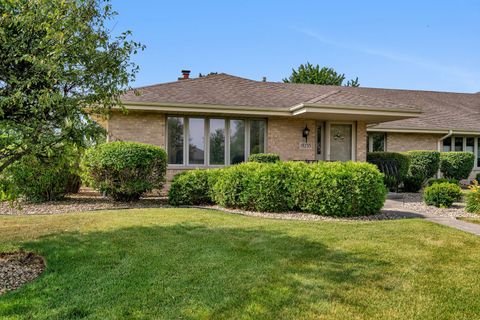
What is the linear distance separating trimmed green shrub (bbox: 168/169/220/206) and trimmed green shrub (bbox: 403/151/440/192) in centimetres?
875

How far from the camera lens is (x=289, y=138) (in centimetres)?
1482

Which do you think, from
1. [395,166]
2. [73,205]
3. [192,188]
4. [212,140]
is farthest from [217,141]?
[395,166]

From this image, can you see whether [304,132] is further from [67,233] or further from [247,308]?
[247,308]

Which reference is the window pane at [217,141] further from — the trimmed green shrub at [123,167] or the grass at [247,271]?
the grass at [247,271]

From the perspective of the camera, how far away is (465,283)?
4262 millimetres

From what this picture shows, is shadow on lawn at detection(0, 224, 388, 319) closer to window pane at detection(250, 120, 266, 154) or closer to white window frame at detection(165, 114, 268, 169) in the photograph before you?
white window frame at detection(165, 114, 268, 169)

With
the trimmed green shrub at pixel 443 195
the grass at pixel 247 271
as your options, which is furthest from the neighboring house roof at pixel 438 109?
the grass at pixel 247 271

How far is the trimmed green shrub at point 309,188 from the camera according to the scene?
846 centimetres

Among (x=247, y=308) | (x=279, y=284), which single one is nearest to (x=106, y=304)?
(x=247, y=308)

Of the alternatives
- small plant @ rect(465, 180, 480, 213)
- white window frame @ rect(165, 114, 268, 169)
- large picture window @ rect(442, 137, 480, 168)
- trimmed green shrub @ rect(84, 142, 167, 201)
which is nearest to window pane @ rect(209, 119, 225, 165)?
white window frame @ rect(165, 114, 268, 169)

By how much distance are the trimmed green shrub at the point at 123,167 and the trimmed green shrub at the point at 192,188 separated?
0.69m

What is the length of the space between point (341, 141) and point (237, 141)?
431 cm

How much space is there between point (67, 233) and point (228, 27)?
37.2ft

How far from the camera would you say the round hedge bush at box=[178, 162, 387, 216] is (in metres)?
8.46
